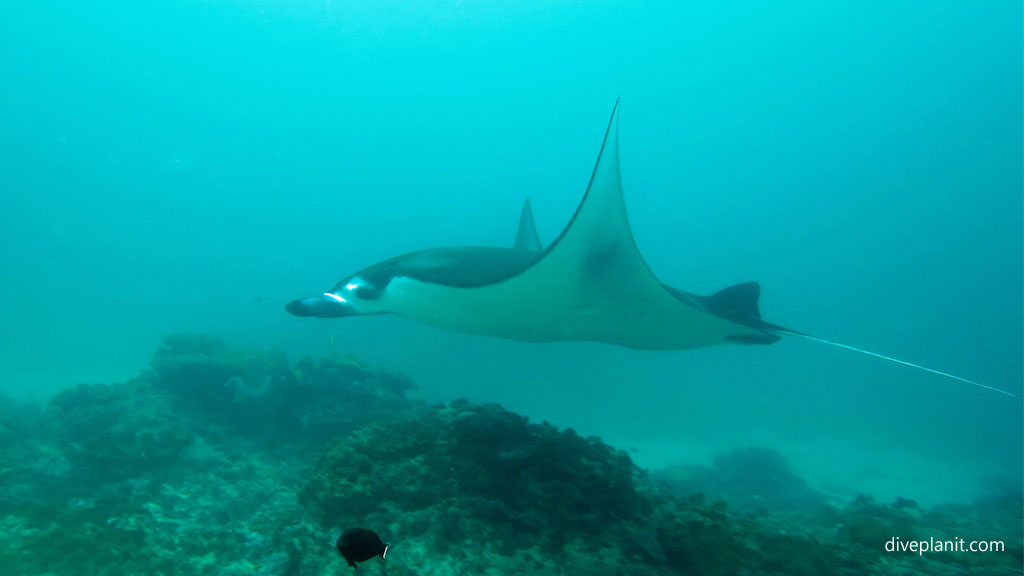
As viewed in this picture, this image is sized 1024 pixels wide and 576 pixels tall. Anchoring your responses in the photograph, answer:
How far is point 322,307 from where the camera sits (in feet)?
14.7

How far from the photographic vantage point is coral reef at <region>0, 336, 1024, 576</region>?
10.6 feet

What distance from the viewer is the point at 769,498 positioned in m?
11.1

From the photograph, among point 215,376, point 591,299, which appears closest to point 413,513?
point 591,299

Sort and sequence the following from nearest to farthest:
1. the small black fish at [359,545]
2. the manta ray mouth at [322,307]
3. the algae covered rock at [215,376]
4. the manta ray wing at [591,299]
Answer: the small black fish at [359,545] < the manta ray wing at [591,299] < the manta ray mouth at [322,307] < the algae covered rock at [215,376]

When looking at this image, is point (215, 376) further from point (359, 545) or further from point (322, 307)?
point (359, 545)

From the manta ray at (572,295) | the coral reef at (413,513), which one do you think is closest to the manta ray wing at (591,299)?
the manta ray at (572,295)

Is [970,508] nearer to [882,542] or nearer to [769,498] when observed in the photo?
[769,498]

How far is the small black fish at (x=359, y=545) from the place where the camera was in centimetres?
219

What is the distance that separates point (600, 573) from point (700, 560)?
2.74 ft

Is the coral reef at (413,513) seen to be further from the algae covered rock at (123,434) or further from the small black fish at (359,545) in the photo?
the small black fish at (359,545)

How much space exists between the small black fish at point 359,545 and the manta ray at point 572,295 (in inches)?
82.4

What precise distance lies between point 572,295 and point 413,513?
2.17 metres

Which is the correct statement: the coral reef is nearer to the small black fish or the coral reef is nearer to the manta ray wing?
the small black fish

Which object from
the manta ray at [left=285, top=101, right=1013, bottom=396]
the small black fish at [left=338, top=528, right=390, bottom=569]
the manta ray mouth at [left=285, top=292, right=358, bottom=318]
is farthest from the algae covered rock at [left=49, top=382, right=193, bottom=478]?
the small black fish at [left=338, top=528, right=390, bottom=569]
